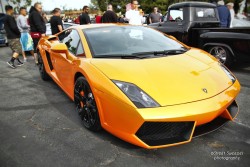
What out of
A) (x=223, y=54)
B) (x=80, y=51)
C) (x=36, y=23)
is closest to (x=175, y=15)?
(x=223, y=54)

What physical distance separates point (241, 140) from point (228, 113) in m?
0.33

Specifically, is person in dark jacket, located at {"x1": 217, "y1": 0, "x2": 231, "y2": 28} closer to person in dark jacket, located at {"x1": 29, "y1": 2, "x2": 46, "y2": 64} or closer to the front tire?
person in dark jacket, located at {"x1": 29, "y1": 2, "x2": 46, "y2": 64}

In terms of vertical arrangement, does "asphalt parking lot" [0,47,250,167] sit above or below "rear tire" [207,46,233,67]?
below

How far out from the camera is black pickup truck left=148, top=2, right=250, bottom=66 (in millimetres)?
5443

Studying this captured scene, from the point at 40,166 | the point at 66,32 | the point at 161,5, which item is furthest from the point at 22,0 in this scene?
the point at 40,166

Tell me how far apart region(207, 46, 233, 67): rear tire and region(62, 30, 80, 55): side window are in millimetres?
3350

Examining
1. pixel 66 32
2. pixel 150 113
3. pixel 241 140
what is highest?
pixel 66 32

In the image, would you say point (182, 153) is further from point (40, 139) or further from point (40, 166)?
point (40, 139)

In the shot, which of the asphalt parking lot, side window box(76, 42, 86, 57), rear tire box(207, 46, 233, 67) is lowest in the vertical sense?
the asphalt parking lot

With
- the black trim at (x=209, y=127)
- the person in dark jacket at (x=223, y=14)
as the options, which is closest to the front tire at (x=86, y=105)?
the black trim at (x=209, y=127)

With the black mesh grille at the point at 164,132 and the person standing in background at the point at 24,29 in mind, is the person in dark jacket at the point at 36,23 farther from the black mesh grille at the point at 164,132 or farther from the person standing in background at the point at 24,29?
the black mesh grille at the point at 164,132

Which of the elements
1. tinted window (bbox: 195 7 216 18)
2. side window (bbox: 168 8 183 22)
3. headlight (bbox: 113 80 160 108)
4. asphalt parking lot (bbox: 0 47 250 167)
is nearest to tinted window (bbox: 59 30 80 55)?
asphalt parking lot (bbox: 0 47 250 167)

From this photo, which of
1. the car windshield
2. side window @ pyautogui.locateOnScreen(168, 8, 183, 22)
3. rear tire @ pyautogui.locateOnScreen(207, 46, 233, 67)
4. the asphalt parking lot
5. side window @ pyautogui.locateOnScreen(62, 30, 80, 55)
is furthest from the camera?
side window @ pyautogui.locateOnScreen(168, 8, 183, 22)

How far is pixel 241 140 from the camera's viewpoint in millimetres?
2857
